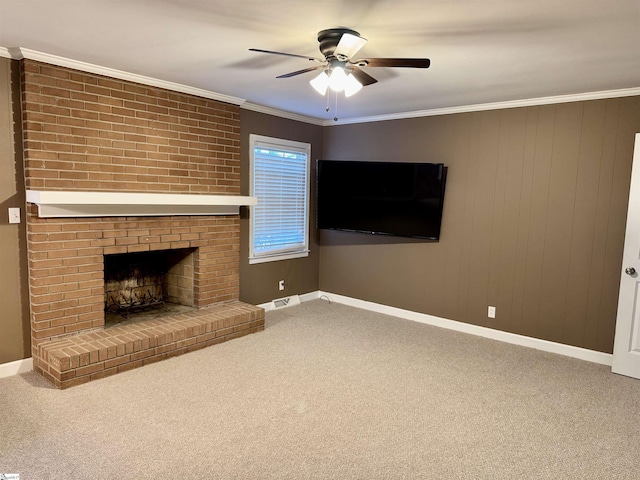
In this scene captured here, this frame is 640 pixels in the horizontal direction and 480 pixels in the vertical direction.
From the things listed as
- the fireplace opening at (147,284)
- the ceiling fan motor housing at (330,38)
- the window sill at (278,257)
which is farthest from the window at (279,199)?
the ceiling fan motor housing at (330,38)

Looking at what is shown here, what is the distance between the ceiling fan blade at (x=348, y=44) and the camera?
2283 millimetres

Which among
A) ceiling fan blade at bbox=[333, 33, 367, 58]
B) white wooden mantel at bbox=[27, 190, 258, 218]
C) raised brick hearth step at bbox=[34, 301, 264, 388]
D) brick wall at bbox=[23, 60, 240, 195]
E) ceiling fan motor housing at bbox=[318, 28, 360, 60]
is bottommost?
raised brick hearth step at bbox=[34, 301, 264, 388]

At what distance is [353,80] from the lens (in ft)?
8.93

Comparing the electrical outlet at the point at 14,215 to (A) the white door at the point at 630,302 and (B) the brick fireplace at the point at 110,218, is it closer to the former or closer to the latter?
(B) the brick fireplace at the point at 110,218

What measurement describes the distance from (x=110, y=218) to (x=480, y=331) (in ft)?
12.3

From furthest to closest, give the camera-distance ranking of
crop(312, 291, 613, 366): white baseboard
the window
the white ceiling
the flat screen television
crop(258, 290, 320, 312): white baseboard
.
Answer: crop(258, 290, 320, 312): white baseboard → the window → the flat screen television → crop(312, 291, 613, 366): white baseboard → the white ceiling

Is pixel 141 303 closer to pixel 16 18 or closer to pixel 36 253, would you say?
pixel 36 253

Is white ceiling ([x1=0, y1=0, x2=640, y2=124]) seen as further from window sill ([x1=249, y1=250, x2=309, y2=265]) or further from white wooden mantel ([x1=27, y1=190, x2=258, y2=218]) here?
window sill ([x1=249, y1=250, x2=309, y2=265])

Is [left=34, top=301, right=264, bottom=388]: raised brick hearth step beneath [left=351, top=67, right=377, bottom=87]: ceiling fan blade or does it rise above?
beneath

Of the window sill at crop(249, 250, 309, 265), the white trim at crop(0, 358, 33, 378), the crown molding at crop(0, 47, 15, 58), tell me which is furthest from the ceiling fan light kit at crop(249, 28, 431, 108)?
the white trim at crop(0, 358, 33, 378)

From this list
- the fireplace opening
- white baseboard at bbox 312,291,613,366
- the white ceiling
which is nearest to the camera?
the white ceiling

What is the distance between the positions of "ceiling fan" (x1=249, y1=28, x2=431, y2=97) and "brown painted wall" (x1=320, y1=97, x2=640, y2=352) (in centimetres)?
217

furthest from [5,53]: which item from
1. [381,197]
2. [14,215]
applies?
[381,197]

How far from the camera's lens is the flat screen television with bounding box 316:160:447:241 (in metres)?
4.61
